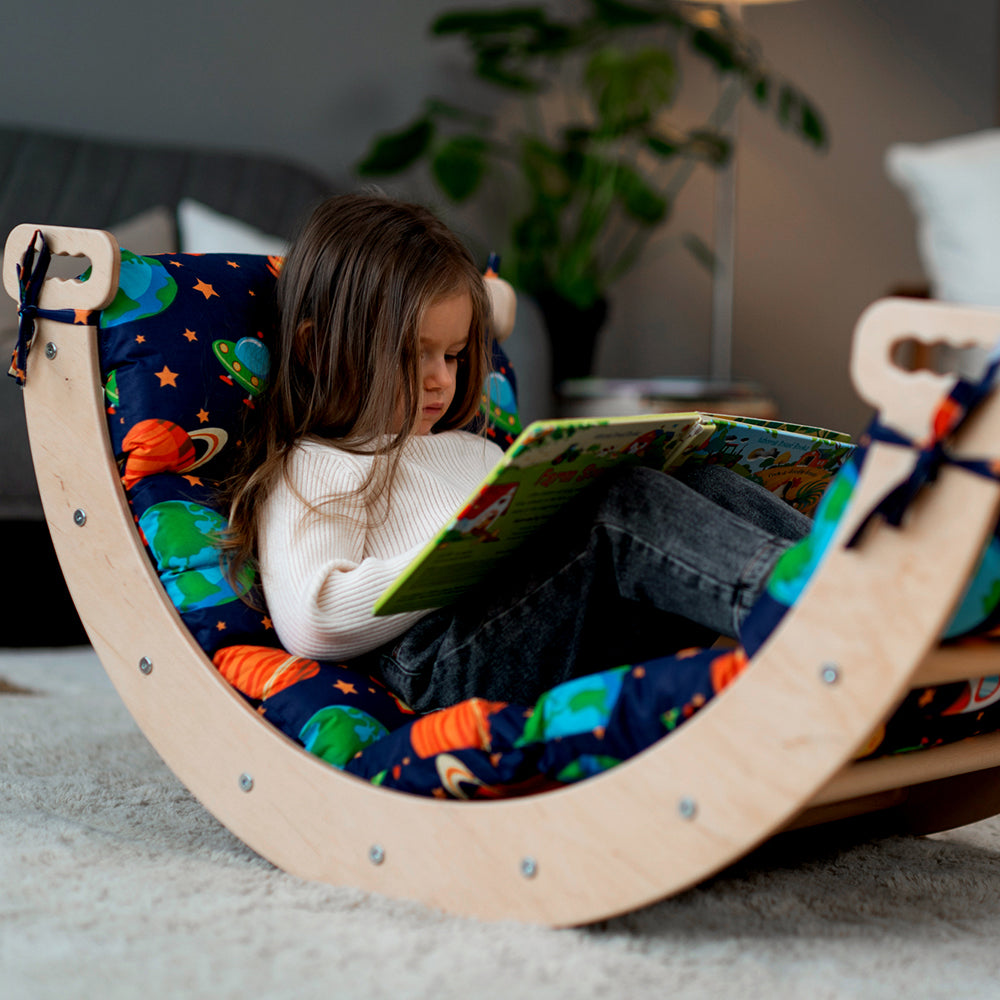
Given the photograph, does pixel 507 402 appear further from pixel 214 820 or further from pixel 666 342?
pixel 666 342

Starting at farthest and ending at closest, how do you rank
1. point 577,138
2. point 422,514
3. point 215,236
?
1. point 577,138
2. point 215,236
3. point 422,514

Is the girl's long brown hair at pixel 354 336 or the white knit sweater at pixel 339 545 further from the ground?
the girl's long brown hair at pixel 354 336

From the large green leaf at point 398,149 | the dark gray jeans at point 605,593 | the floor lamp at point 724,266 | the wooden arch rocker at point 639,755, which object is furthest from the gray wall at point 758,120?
the dark gray jeans at point 605,593

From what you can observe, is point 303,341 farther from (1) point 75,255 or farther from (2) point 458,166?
(2) point 458,166

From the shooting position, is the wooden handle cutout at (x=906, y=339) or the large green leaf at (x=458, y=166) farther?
the large green leaf at (x=458, y=166)

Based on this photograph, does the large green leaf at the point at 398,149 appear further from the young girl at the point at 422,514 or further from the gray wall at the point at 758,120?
the young girl at the point at 422,514

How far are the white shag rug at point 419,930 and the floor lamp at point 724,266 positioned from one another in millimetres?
1884

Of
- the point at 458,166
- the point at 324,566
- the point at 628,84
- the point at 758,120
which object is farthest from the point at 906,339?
the point at 758,120

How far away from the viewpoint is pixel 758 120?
2.71 m

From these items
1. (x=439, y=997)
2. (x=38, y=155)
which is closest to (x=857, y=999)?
(x=439, y=997)

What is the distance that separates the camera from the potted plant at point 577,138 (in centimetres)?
214

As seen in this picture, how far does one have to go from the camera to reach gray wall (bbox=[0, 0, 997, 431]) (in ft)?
7.04

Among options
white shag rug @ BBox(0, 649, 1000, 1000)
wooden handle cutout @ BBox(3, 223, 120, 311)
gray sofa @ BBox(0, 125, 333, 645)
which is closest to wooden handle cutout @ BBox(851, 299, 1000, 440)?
white shag rug @ BBox(0, 649, 1000, 1000)

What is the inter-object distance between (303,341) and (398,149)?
131 cm
